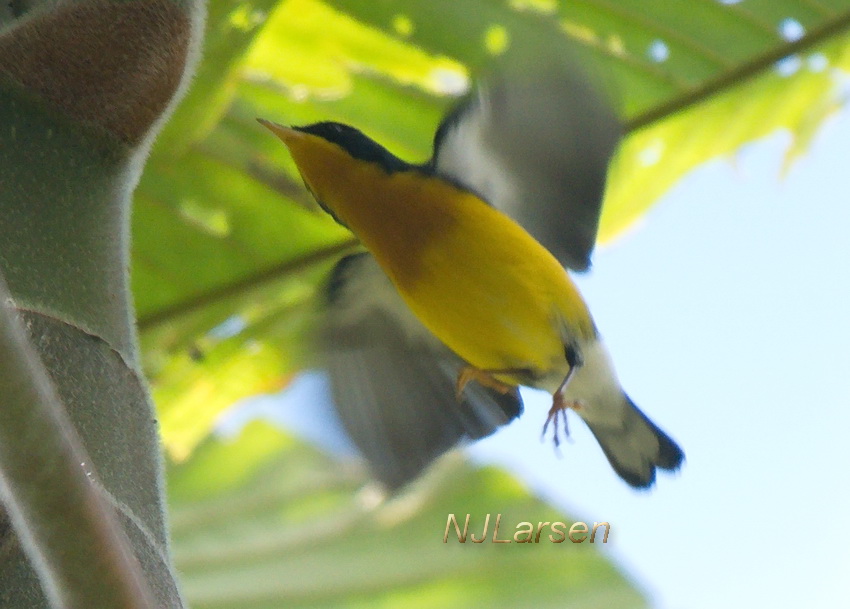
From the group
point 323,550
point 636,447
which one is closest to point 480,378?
point 636,447

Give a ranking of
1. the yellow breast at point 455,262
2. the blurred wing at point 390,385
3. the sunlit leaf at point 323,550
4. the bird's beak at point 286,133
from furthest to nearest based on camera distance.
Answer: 1. the sunlit leaf at point 323,550
2. the blurred wing at point 390,385
3. the yellow breast at point 455,262
4. the bird's beak at point 286,133

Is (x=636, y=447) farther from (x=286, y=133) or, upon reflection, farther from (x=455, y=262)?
(x=286, y=133)

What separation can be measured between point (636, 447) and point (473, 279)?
1.66 feet

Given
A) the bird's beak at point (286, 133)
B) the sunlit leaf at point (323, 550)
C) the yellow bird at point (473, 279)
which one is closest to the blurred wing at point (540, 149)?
the yellow bird at point (473, 279)

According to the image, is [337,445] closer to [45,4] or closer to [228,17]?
[228,17]

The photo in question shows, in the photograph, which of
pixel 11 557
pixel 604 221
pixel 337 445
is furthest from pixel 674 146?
pixel 11 557

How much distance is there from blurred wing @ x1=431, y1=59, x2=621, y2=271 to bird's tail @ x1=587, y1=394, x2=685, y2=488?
12.2 inches

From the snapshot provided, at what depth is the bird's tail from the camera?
79.9 inches

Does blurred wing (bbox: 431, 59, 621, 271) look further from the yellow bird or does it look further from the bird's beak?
the bird's beak

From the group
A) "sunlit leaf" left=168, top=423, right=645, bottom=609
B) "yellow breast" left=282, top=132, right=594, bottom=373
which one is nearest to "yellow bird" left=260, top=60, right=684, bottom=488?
"yellow breast" left=282, top=132, right=594, bottom=373

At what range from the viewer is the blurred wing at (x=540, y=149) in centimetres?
183

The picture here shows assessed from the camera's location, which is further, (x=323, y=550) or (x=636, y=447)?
(x=323, y=550)

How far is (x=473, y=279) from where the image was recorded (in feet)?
5.95

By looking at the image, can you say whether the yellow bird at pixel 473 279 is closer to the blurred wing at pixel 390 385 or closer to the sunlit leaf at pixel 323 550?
the blurred wing at pixel 390 385
